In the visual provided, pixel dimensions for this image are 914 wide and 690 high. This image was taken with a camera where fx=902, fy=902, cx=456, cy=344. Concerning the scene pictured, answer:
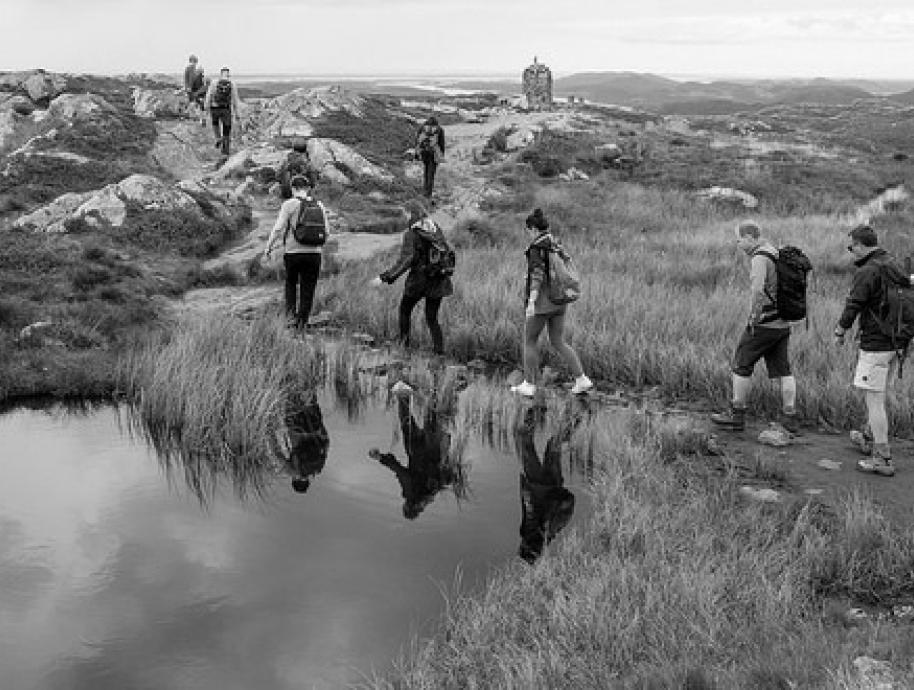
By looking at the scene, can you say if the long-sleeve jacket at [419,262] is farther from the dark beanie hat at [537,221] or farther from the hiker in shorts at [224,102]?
the hiker in shorts at [224,102]

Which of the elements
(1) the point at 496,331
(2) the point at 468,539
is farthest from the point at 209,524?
(1) the point at 496,331

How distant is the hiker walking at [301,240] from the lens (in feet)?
39.9

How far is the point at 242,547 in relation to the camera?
23.8 feet

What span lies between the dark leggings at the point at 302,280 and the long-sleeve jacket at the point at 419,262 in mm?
1649

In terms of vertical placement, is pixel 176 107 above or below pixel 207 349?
above

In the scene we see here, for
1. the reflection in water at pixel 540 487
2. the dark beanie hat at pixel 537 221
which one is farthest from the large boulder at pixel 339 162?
the reflection in water at pixel 540 487

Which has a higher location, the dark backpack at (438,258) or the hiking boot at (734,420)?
the dark backpack at (438,258)

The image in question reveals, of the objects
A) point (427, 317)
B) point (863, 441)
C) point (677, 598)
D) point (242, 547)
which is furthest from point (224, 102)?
point (677, 598)

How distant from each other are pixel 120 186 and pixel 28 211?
85.0 inches

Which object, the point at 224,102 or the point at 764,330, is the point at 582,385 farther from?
the point at 224,102

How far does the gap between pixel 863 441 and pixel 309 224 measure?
7.29m

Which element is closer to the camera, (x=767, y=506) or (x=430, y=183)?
(x=767, y=506)

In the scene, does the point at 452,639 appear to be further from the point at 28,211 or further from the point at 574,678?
the point at 28,211

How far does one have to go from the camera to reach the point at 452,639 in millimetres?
5762
